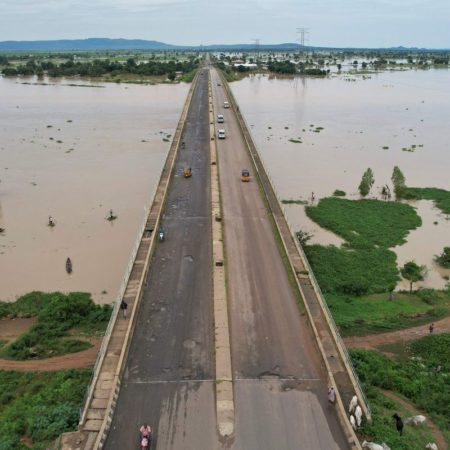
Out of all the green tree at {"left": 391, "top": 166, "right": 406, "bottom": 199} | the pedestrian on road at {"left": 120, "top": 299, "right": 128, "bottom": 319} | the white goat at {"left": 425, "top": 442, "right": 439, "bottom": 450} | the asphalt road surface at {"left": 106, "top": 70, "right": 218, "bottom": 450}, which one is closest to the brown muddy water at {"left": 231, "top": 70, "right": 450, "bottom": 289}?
the green tree at {"left": 391, "top": 166, "right": 406, "bottom": 199}

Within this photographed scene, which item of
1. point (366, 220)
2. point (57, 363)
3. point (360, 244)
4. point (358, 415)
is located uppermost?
point (358, 415)

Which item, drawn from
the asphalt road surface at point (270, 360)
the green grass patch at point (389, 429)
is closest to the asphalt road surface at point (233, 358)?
the asphalt road surface at point (270, 360)

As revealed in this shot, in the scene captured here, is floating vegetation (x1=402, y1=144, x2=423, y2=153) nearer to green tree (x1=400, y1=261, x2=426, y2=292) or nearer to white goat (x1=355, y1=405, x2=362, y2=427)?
green tree (x1=400, y1=261, x2=426, y2=292)

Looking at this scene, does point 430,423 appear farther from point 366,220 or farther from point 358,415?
point 366,220

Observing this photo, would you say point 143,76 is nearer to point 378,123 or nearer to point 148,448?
point 378,123

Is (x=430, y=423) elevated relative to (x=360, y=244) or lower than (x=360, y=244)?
lower

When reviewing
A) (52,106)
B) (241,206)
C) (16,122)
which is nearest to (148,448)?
(241,206)


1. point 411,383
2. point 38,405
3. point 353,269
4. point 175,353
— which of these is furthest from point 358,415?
point 353,269
